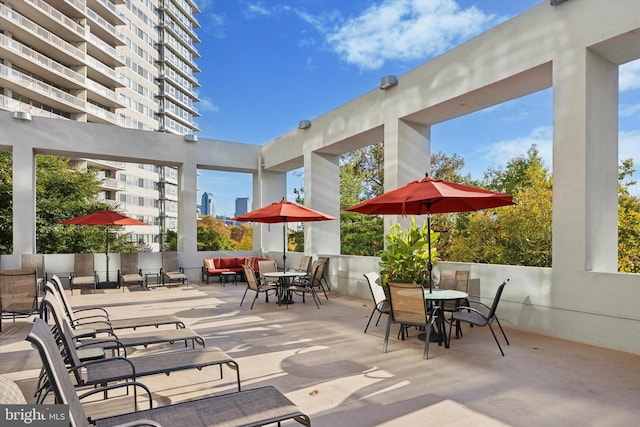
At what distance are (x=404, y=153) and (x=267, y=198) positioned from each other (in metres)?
6.95

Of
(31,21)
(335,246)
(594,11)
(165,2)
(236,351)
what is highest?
(165,2)

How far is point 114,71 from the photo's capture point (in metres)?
41.6

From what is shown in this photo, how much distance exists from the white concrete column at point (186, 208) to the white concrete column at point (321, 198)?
3.93 metres

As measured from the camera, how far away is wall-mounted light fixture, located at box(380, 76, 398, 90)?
9.18 metres

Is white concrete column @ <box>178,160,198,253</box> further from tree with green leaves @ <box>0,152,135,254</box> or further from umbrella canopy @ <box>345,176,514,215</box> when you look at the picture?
tree with green leaves @ <box>0,152,135,254</box>

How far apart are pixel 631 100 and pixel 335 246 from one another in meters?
18.8

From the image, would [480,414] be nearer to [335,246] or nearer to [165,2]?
[335,246]

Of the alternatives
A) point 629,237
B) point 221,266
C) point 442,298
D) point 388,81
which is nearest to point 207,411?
point 442,298

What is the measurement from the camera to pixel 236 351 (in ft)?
17.3

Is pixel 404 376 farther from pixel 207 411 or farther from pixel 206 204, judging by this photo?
pixel 206 204

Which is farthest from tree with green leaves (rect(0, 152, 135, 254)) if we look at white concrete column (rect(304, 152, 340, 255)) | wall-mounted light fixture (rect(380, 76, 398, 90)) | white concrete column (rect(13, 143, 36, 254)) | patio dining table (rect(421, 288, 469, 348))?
patio dining table (rect(421, 288, 469, 348))

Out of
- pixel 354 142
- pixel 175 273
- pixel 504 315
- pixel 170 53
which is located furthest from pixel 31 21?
pixel 504 315

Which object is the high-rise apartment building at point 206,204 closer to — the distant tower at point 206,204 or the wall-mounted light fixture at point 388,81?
the distant tower at point 206,204

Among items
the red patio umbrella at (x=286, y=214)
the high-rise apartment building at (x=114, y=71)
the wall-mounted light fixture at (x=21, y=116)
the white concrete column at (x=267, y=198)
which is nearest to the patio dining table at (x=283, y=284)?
the red patio umbrella at (x=286, y=214)
